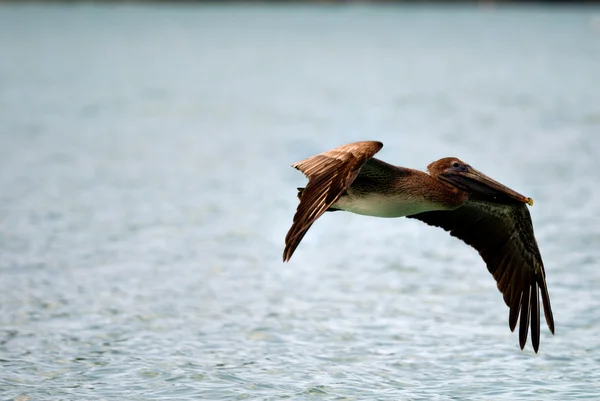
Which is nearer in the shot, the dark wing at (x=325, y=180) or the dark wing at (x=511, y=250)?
the dark wing at (x=325, y=180)

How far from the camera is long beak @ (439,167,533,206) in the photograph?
23.4ft

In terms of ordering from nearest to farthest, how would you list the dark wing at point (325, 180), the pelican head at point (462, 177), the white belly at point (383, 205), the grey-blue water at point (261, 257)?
the dark wing at point (325, 180) < the white belly at point (383, 205) < the pelican head at point (462, 177) < the grey-blue water at point (261, 257)

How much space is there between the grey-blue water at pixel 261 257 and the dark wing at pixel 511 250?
1.70 feet

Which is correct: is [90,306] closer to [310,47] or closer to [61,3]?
[310,47]

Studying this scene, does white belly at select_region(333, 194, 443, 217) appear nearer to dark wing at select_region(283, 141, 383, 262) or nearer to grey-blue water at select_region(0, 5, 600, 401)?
dark wing at select_region(283, 141, 383, 262)

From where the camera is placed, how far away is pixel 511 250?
7609 millimetres

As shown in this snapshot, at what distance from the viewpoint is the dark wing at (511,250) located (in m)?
7.51

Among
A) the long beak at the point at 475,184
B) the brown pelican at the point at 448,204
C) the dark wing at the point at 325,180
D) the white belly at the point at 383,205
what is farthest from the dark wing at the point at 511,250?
the dark wing at the point at 325,180

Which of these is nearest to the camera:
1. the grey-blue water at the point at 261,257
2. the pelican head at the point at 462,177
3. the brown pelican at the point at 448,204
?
the brown pelican at the point at 448,204

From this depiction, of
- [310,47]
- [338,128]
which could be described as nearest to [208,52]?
[310,47]

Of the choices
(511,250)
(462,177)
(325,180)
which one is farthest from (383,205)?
(511,250)

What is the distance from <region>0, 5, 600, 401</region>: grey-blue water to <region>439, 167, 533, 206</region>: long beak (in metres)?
1.21

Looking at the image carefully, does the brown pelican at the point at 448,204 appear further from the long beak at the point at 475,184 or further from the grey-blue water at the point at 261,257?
the grey-blue water at the point at 261,257

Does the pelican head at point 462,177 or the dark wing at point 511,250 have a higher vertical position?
the pelican head at point 462,177
